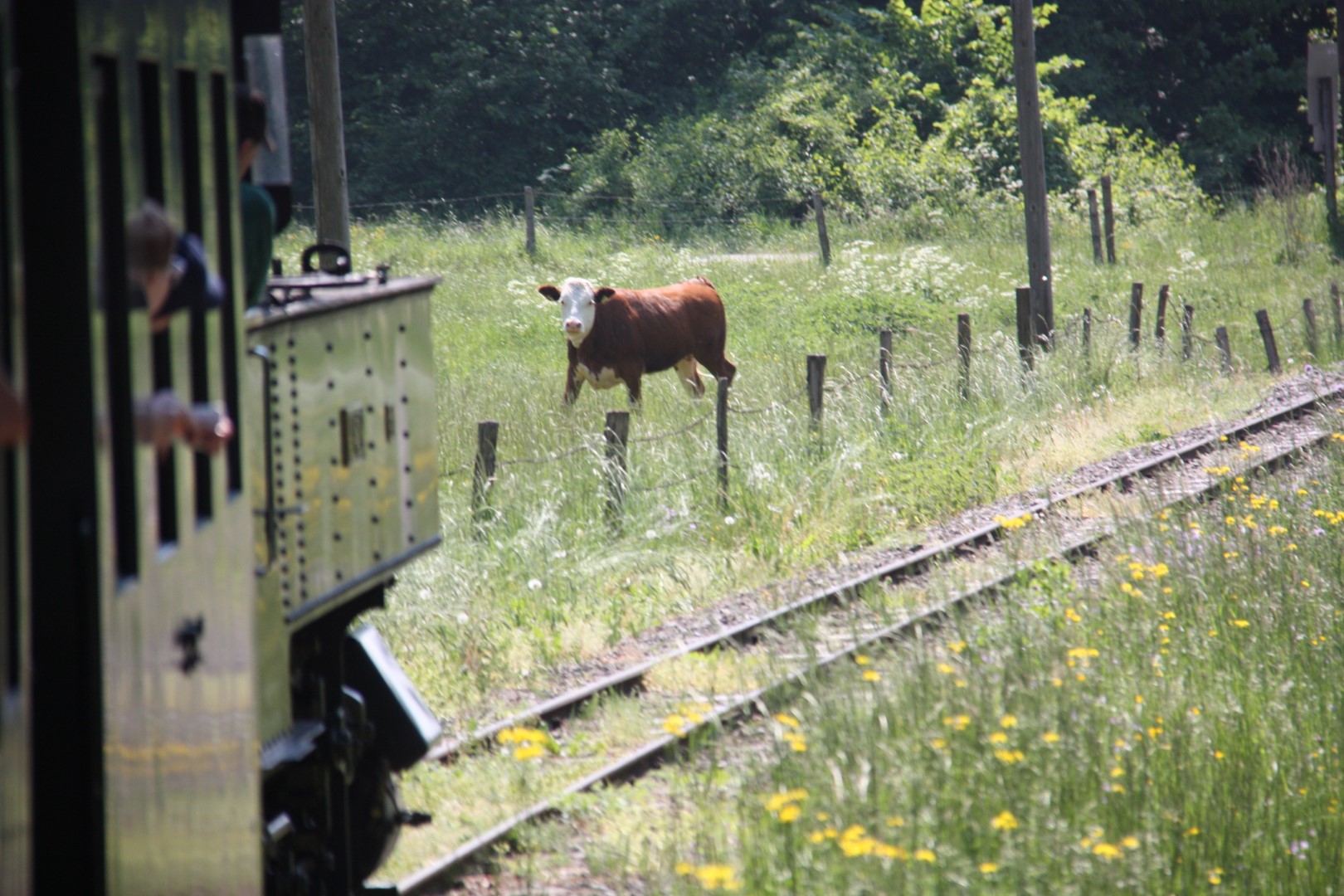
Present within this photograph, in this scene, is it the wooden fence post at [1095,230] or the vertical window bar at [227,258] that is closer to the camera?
the vertical window bar at [227,258]

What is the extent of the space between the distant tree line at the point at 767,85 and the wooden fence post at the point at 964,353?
65.4 ft

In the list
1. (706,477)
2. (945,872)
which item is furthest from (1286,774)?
(706,477)

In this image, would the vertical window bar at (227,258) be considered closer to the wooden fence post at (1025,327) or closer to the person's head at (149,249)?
the person's head at (149,249)

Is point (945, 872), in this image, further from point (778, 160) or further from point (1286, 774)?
point (778, 160)

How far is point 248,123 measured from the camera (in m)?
3.87

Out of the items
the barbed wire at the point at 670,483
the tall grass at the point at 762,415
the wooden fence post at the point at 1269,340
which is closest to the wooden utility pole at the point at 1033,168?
the tall grass at the point at 762,415

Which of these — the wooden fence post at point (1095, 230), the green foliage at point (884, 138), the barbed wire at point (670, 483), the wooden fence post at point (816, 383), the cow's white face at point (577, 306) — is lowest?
the barbed wire at point (670, 483)

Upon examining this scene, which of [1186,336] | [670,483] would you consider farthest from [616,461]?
[1186,336]

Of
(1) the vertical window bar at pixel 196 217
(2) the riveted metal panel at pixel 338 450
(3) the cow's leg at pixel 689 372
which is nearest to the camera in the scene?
(1) the vertical window bar at pixel 196 217

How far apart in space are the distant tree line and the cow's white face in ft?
67.9

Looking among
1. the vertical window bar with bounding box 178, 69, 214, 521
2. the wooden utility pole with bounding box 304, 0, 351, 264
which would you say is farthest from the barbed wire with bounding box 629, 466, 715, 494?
the vertical window bar with bounding box 178, 69, 214, 521

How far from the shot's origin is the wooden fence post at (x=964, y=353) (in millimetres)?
13875

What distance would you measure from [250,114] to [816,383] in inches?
331

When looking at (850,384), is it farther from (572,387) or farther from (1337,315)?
(1337,315)
